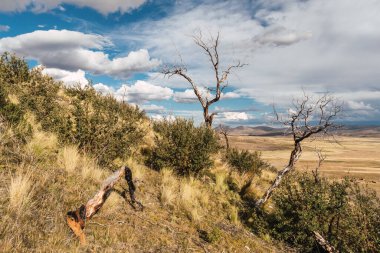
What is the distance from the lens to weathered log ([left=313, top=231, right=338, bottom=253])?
33.8ft

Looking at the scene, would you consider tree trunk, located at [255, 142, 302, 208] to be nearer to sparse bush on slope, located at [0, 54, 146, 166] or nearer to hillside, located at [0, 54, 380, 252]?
hillside, located at [0, 54, 380, 252]

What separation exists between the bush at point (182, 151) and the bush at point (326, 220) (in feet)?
11.8

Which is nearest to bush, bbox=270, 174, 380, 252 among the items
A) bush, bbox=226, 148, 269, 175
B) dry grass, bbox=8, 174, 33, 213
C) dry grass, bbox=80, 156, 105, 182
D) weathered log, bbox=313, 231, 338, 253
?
weathered log, bbox=313, 231, 338, 253

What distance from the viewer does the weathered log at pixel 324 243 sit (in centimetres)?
1030

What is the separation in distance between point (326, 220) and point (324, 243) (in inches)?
63.3

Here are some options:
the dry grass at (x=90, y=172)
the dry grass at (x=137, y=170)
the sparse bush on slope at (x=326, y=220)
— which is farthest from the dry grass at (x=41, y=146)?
the sparse bush on slope at (x=326, y=220)

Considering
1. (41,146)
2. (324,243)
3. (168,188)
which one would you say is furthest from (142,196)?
(324,243)

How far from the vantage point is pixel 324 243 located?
34.3 ft

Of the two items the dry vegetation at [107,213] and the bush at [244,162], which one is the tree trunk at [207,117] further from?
the dry vegetation at [107,213]

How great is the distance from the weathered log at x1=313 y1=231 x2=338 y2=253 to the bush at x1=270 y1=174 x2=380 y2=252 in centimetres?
25

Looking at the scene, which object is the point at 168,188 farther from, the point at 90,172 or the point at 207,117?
the point at 207,117

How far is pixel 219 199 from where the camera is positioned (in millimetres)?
12984

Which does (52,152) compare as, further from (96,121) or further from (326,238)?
(326,238)

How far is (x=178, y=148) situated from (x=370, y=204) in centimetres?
754
